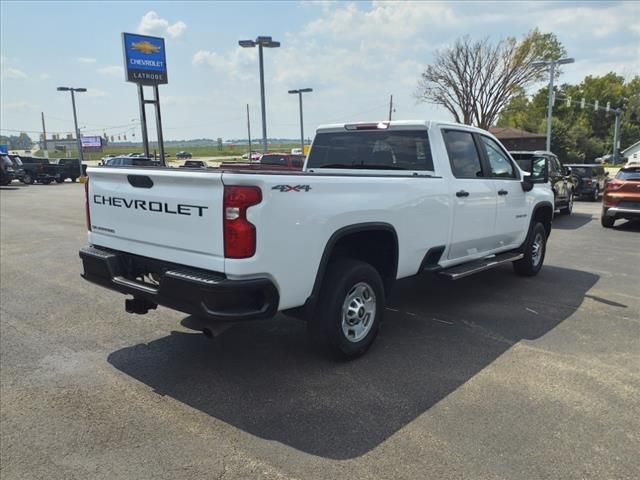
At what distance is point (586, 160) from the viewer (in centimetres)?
5522

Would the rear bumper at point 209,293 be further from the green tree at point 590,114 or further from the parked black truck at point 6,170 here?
the green tree at point 590,114

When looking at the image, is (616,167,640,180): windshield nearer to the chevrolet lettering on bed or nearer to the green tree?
the chevrolet lettering on bed

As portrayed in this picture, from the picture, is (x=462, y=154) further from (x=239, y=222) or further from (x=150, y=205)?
(x=150, y=205)

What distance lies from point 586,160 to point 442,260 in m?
58.0

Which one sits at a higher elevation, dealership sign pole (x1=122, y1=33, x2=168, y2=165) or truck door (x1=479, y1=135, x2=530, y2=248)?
dealership sign pole (x1=122, y1=33, x2=168, y2=165)

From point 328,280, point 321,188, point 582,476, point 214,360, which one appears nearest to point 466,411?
point 582,476

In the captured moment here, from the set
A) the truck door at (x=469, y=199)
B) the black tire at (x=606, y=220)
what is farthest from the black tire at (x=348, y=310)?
the black tire at (x=606, y=220)

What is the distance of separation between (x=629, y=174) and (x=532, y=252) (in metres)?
6.75

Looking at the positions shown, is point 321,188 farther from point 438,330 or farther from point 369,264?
point 438,330

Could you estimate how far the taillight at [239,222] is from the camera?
3.16 metres

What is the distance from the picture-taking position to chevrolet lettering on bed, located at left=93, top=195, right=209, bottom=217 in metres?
3.41

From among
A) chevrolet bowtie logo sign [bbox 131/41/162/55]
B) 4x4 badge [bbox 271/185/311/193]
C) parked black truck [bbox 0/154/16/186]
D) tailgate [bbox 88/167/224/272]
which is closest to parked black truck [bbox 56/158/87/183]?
parked black truck [bbox 0/154/16/186]

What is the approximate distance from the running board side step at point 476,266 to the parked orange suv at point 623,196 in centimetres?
690

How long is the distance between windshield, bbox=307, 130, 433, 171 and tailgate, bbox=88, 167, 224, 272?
2.39 m
